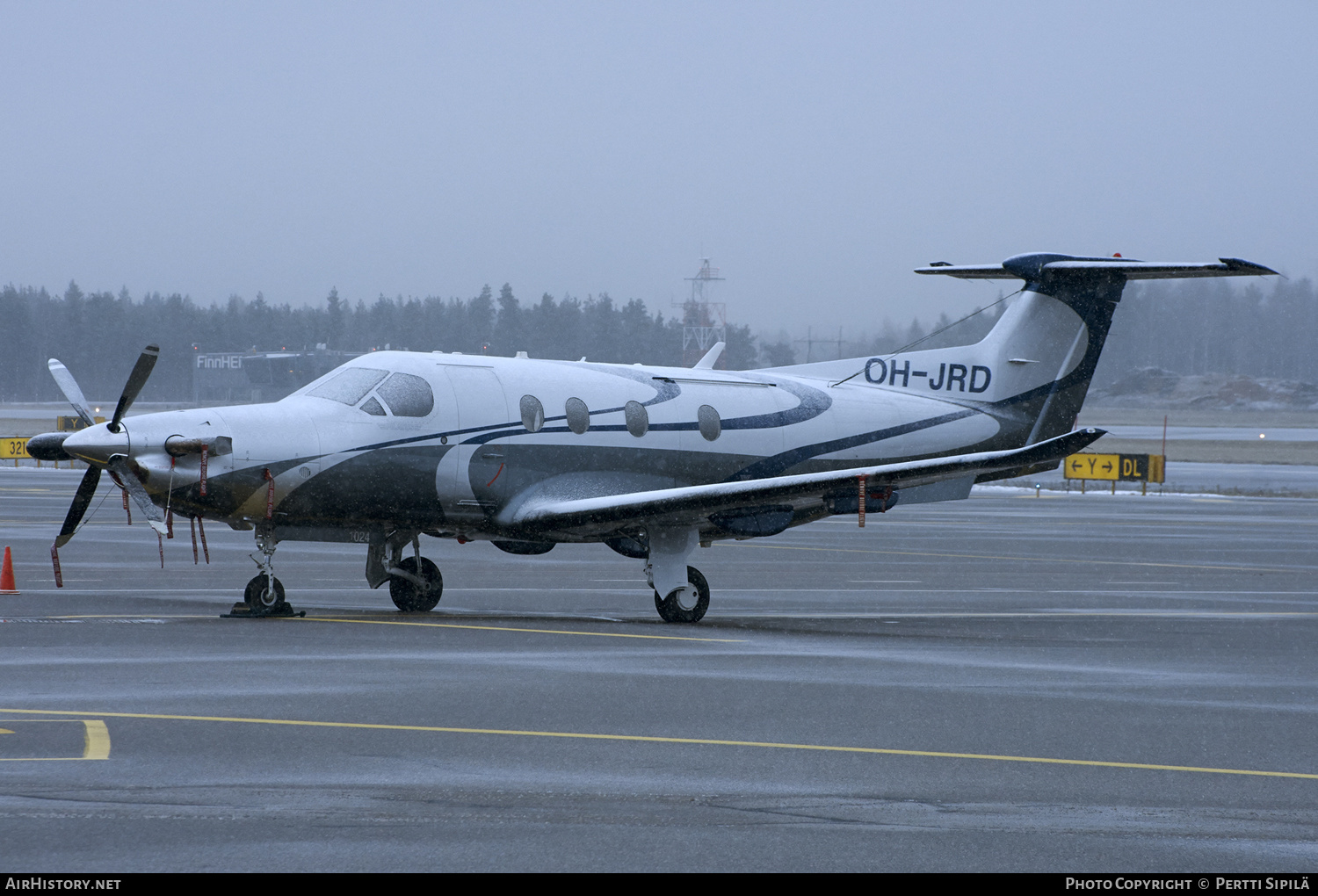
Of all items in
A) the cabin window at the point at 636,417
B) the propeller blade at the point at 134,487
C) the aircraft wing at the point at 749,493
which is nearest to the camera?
the propeller blade at the point at 134,487

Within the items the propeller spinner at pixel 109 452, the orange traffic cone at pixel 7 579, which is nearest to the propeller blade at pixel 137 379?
the propeller spinner at pixel 109 452

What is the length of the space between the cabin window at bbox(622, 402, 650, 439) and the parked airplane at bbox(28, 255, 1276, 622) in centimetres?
2

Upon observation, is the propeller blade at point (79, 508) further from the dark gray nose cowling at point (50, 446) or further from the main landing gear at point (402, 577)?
the main landing gear at point (402, 577)

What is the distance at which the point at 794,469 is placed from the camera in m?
18.5

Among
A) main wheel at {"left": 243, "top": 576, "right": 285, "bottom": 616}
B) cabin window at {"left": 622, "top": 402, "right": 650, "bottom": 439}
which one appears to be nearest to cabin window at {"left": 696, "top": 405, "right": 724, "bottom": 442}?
cabin window at {"left": 622, "top": 402, "right": 650, "bottom": 439}

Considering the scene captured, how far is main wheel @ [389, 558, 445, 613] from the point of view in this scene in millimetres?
17125

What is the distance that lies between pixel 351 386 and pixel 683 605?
14.6 feet

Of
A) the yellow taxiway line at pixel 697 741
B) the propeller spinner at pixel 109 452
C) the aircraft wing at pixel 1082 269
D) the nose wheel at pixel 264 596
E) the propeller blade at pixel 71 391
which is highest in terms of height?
the aircraft wing at pixel 1082 269

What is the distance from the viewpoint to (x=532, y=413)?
1694cm

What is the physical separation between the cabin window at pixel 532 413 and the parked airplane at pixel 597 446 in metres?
0.03

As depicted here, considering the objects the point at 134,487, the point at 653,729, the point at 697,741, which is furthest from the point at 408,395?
the point at 697,741

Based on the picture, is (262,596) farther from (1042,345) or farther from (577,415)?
(1042,345)

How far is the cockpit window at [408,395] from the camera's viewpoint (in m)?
16.3

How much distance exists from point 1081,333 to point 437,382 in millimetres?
8774
